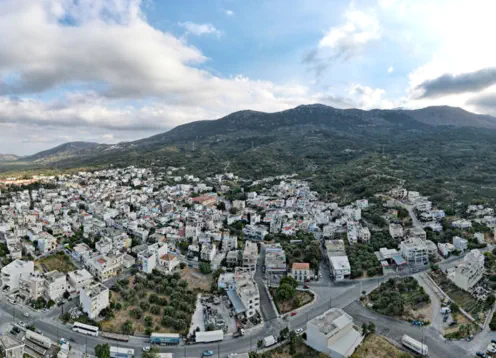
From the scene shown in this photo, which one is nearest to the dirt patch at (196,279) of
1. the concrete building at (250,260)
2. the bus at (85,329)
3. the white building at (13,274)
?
the concrete building at (250,260)

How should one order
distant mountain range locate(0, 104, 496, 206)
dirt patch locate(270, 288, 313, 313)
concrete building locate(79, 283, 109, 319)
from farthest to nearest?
distant mountain range locate(0, 104, 496, 206)
dirt patch locate(270, 288, 313, 313)
concrete building locate(79, 283, 109, 319)

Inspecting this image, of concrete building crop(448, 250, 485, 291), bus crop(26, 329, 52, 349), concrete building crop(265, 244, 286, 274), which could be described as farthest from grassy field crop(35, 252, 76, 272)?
concrete building crop(448, 250, 485, 291)

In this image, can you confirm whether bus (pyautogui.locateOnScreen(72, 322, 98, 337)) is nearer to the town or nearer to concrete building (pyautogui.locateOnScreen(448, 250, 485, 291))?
the town

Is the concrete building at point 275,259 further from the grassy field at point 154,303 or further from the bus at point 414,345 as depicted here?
the bus at point 414,345

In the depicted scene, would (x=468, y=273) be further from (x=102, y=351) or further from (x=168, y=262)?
(x=102, y=351)

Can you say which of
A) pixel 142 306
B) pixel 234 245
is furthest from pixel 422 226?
pixel 142 306

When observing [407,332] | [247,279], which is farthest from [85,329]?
[407,332]

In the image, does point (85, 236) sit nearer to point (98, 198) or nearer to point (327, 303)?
point (98, 198)
